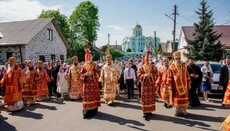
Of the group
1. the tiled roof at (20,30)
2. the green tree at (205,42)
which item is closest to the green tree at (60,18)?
the tiled roof at (20,30)

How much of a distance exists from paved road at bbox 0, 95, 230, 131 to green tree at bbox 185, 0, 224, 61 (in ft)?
65.3

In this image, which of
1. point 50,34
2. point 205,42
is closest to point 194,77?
point 205,42

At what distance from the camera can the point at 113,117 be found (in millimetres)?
9320

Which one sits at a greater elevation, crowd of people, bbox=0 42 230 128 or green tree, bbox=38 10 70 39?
green tree, bbox=38 10 70 39

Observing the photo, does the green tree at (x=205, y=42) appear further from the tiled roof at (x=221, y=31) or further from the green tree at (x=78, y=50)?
the green tree at (x=78, y=50)

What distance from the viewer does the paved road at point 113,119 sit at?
797 cm

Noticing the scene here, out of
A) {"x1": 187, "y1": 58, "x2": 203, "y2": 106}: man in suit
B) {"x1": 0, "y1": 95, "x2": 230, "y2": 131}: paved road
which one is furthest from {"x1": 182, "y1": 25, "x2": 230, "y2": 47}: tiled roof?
{"x1": 0, "y1": 95, "x2": 230, "y2": 131}: paved road

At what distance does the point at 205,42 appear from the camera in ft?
98.8

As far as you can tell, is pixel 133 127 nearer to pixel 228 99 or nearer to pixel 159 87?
pixel 228 99

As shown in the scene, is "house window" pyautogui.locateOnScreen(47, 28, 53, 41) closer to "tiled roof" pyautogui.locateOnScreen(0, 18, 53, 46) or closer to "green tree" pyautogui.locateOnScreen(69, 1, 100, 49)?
"tiled roof" pyautogui.locateOnScreen(0, 18, 53, 46)

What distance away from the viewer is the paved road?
7.97 meters

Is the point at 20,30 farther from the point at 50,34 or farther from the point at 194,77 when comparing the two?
the point at 194,77

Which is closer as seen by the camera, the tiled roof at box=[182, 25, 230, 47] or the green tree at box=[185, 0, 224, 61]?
the green tree at box=[185, 0, 224, 61]

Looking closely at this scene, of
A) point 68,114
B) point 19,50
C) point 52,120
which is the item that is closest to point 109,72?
point 68,114
